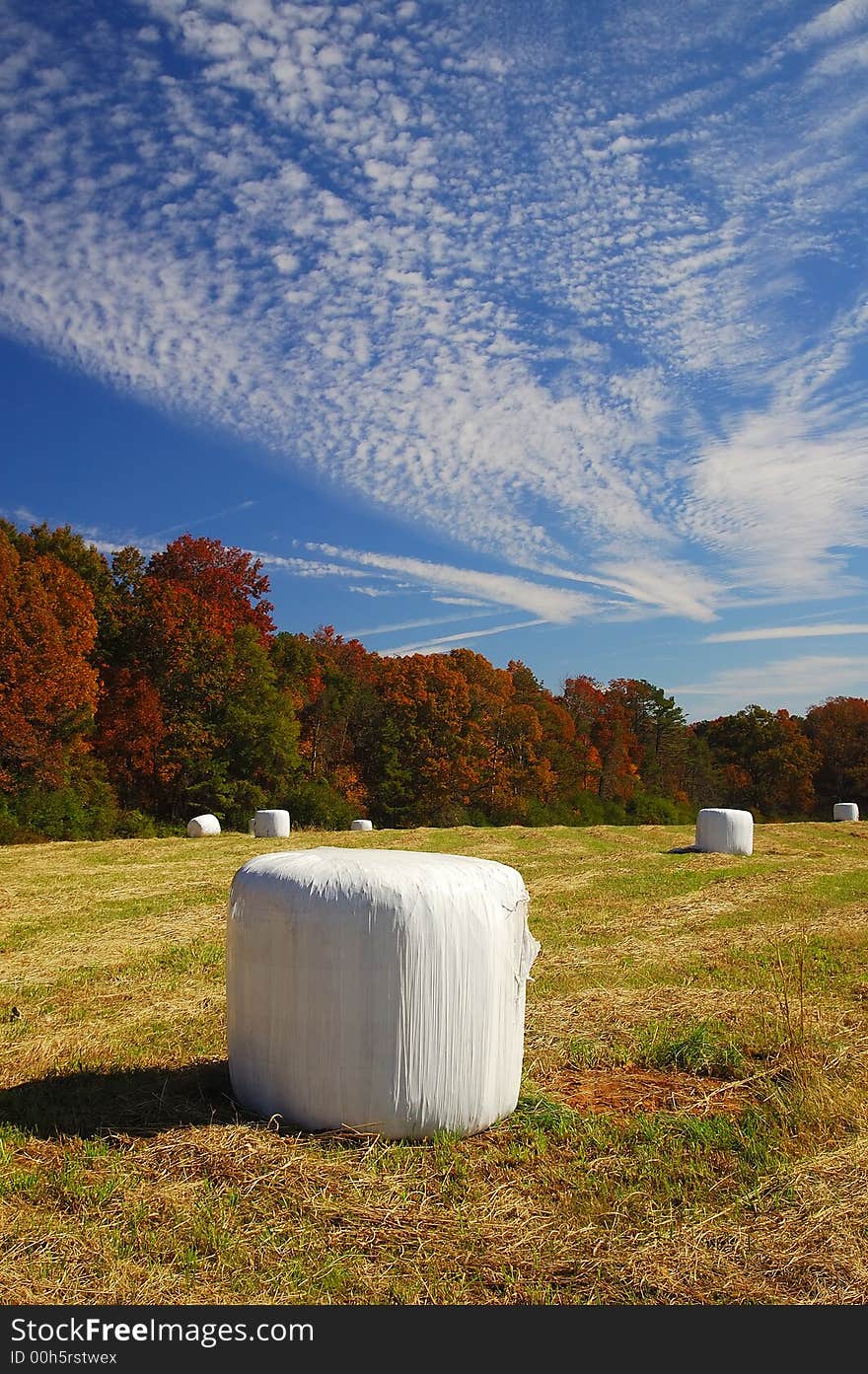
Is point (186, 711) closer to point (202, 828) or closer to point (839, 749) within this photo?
point (202, 828)

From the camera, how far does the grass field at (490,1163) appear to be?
12.0ft

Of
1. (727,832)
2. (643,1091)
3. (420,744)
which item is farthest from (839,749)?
(643,1091)

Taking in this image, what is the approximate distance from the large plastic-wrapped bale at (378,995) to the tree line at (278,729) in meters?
23.6

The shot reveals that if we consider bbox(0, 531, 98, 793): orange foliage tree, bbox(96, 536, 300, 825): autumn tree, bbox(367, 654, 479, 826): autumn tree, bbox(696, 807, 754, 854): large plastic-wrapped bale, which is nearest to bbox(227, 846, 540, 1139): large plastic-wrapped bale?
bbox(696, 807, 754, 854): large plastic-wrapped bale

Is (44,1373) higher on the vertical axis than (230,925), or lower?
lower

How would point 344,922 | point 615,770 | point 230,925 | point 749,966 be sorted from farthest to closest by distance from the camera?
point 615,770
point 749,966
point 230,925
point 344,922

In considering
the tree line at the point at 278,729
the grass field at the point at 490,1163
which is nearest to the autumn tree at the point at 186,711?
the tree line at the point at 278,729

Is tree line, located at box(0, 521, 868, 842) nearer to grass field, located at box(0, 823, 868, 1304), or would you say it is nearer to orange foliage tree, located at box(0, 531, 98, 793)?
orange foliage tree, located at box(0, 531, 98, 793)

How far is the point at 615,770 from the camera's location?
56.8 meters

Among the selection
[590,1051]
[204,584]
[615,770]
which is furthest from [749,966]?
[615,770]

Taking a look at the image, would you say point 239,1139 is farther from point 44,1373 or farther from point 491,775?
point 491,775

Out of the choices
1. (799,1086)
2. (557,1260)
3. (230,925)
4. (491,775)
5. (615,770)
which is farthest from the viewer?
(615,770)

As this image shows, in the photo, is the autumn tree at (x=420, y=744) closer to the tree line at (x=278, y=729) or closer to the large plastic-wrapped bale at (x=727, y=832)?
the tree line at (x=278, y=729)

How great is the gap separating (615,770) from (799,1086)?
5204cm
